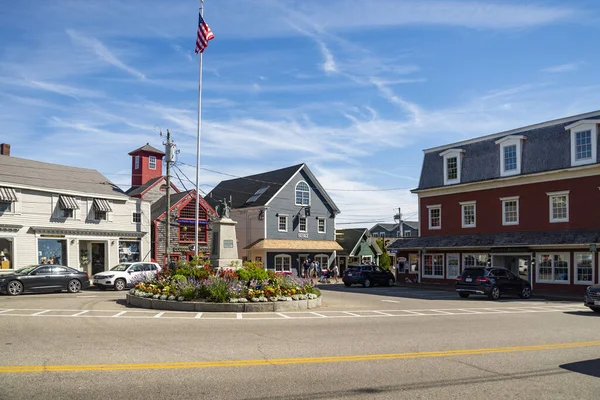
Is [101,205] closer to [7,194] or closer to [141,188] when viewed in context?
[7,194]

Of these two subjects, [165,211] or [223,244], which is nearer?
[223,244]

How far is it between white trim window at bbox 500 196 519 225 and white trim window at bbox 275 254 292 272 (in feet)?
67.7

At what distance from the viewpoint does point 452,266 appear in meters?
37.4

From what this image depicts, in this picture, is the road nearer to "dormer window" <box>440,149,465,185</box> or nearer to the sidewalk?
the sidewalk

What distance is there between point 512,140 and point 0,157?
33.5 m

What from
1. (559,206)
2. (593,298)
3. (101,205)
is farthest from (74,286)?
(559,206)

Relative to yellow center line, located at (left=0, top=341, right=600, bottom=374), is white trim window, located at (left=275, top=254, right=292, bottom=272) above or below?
below

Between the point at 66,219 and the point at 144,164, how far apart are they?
1636cm

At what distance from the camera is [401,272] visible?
4188cm

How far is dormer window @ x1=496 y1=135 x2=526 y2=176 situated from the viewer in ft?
111

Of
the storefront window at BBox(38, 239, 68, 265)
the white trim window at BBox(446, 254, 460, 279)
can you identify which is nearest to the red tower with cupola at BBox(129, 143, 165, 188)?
the storefront window at BBox(38, 239, 68, 265)

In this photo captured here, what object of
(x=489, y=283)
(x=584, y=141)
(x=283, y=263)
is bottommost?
(x=283, y=263)

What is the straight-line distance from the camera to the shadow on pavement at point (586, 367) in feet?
28.2

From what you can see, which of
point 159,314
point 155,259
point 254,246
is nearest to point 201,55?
point 159,314
